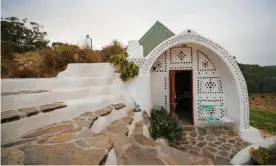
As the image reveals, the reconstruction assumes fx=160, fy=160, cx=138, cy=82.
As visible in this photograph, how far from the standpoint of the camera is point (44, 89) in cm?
343

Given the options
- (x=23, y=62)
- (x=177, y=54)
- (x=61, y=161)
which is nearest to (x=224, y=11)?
(x=177, y=54)

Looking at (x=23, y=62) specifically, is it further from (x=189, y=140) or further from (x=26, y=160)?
(x=189, y=140)

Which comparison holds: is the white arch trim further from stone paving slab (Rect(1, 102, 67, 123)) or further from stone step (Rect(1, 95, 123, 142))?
stone paving slab (Rect(1, 102, 67, 123))

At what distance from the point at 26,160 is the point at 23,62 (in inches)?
184

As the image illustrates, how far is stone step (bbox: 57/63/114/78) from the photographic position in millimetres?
4633

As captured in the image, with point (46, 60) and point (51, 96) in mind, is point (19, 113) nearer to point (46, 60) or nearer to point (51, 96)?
point (51, 96)

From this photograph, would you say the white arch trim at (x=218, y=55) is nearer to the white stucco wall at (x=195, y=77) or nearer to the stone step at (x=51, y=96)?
the white stucco wall at (x=195, y=77)

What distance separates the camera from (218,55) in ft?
19.3

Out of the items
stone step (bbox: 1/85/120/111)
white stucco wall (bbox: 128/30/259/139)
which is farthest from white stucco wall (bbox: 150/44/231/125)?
stone step (bbox: 1/85/120/111)

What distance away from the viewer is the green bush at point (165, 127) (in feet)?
16.3

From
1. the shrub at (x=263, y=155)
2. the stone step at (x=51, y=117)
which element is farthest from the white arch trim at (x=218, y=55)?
the stone step at (x=51, y=117)

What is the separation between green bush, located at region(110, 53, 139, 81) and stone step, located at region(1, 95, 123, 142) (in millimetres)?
1205

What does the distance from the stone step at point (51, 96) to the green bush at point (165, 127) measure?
1.70 m

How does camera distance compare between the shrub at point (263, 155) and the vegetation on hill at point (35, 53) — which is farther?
the vegetation on hill at point (35, 53)
